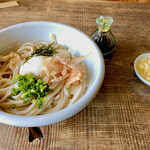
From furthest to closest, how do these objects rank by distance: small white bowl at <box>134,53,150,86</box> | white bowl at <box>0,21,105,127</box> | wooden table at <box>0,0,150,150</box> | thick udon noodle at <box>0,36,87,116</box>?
small white bowl at <box>134,53,150,86</box> < white bowl at <box>0,21,105,127</box> < thick udon noodle at <box>0,36,87,116</box> < wooden table at <box>0,0,150,150</box>

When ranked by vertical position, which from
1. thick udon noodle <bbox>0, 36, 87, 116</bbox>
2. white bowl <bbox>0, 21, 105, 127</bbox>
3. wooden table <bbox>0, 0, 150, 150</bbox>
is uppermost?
white bowl <bbox>0, 21, 105, 127</bbox>

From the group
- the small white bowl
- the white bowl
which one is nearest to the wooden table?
the small white bowl

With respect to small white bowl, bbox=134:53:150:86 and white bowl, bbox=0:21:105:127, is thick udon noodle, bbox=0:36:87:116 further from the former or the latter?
small white bowl, bbox=134:53:150:86

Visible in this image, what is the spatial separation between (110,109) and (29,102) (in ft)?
2.32

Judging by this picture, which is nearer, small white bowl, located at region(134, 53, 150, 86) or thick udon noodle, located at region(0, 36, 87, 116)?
thick udon noodle, located at region(0, 36, 87, 116)

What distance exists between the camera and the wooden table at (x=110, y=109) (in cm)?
119

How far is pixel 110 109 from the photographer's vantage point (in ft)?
4.62

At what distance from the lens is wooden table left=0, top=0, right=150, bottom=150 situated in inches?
47.0

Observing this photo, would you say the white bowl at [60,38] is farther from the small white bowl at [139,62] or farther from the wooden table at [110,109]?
the small white bowl at [139,62]

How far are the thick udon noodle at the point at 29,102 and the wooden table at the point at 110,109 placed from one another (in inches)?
5.5

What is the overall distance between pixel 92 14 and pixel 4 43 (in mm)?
1446

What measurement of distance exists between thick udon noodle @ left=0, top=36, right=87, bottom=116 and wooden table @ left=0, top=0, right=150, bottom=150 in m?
0.14

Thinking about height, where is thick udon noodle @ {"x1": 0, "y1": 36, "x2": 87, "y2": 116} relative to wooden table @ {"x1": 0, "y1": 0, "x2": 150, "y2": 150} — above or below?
above

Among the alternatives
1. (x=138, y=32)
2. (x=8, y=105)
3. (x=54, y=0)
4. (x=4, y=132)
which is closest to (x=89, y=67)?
(x=8, y=105)
